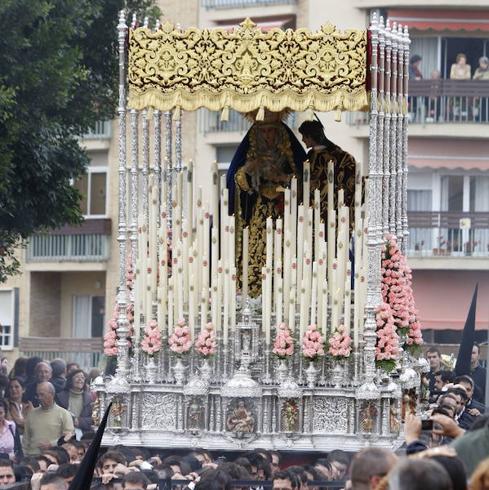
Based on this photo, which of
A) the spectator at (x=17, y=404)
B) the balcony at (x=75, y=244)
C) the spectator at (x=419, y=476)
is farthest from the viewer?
the balcony at (x=75, y=244)

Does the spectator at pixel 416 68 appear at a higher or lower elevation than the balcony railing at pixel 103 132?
higher

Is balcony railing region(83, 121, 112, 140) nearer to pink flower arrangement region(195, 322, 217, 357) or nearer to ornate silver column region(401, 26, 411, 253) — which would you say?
ornate silver column region(401, 26, 411, 253)

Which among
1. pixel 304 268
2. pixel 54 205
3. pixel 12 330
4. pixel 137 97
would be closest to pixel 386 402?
pixel 304 268

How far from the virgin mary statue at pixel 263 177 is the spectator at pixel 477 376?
3.95 metres

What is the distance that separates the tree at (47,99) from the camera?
1020 inches

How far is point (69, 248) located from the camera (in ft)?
149

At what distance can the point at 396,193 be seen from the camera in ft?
68.9

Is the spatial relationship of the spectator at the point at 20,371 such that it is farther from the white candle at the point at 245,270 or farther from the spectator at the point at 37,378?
the white candle at the point at 245,270

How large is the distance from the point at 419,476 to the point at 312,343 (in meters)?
9.56

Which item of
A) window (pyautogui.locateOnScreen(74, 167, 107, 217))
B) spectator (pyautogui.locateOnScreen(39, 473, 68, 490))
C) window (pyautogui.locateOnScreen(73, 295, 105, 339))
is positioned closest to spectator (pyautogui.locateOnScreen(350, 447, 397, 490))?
spectator (pyautogui.locateOnScreen(39, 473, 68, 490))

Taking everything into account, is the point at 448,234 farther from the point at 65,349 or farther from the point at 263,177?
the point at 263,177

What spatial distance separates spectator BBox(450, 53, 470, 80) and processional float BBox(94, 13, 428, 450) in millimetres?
20273

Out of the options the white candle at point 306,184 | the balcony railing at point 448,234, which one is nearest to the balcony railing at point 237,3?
the balcony railing at point 448,234

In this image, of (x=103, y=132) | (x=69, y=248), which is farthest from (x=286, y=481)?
(x=69, y=248)
